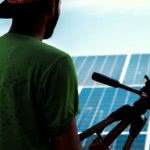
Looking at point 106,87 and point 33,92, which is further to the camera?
point 106,87

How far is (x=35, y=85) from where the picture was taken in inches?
66.3

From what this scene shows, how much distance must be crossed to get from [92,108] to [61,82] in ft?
67.9

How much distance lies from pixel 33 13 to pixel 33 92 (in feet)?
0.87

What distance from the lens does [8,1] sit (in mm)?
1759

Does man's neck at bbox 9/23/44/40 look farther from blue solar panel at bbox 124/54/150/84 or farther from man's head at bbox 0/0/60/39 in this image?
blue solar panel at bbox 124/54/150/84

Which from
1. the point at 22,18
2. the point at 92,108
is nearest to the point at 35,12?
the point at 22,18

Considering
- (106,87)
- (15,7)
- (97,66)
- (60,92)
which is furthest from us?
(97,66)

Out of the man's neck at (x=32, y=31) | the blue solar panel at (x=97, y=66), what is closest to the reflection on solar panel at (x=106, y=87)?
the blue solar panel at (x=97, y=66)

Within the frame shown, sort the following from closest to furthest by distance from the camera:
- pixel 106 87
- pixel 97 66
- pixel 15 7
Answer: pixel 15 7
pixel 106 87
pixel 97 66

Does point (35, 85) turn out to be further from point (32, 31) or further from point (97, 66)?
point (97, 66)

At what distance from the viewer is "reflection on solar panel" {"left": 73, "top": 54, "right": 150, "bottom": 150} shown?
19.6m

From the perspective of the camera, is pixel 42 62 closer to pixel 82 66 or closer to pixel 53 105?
pixel 53 105

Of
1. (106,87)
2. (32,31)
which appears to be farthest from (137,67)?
(32,31)

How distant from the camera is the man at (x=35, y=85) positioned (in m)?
1.65
